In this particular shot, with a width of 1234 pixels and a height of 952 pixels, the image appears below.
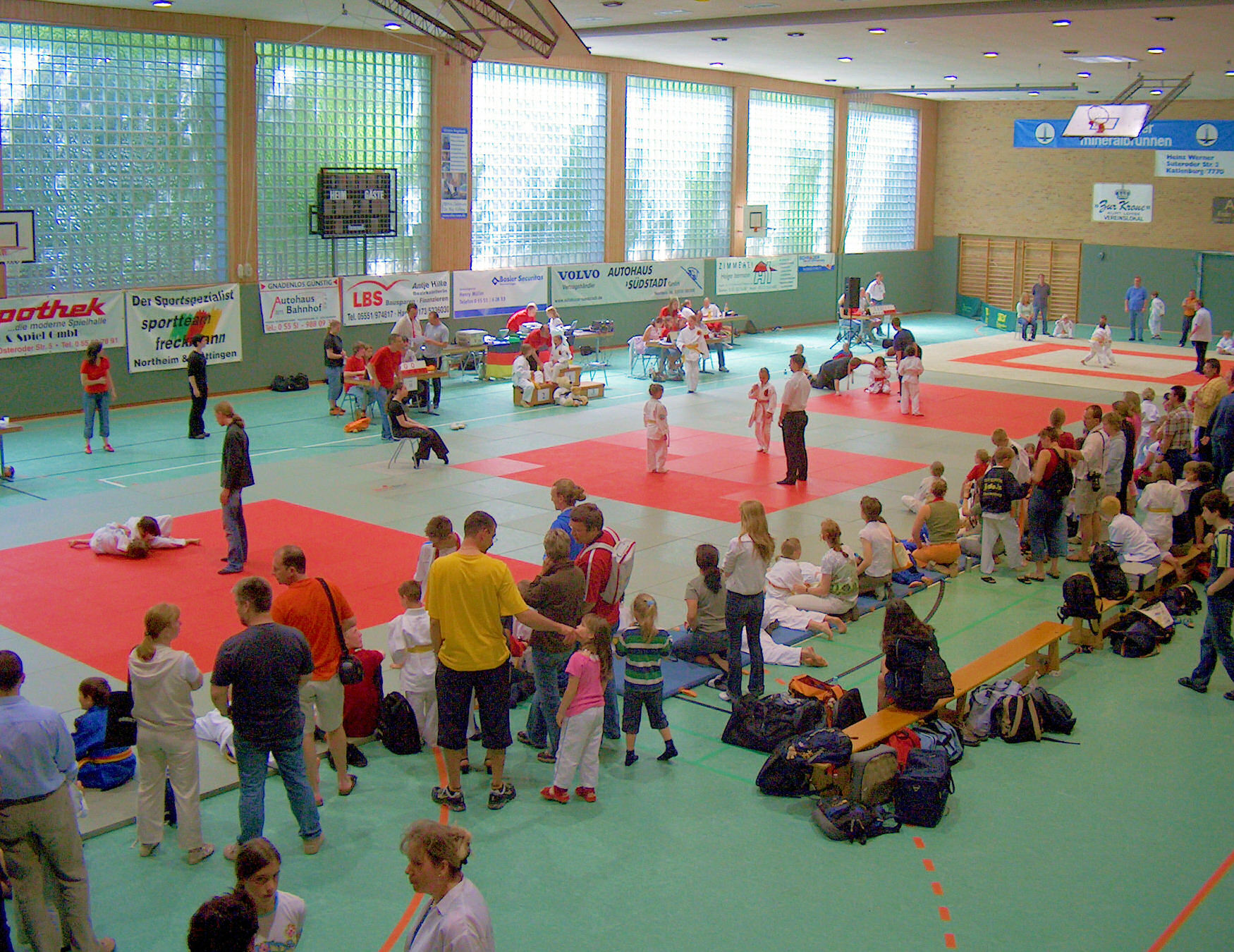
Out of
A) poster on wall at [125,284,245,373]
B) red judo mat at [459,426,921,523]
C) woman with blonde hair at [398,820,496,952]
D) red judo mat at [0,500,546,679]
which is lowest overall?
red judo mat at [0,500,546,679]

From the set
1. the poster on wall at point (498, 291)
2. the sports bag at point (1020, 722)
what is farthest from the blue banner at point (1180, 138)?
the sports bag at point (1020, 722)

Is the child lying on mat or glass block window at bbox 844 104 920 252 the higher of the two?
glass block window at bbox 844 104 920 252

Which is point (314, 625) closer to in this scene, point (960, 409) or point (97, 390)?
point (97, 390)

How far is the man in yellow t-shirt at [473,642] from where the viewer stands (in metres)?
7.09

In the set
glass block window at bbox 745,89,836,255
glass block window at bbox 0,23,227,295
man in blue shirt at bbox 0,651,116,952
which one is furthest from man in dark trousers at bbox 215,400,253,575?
glass block window at bbox 745,89,836,255

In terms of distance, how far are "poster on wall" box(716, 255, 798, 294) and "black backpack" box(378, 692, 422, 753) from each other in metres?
26.7

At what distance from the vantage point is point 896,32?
76.4 ft

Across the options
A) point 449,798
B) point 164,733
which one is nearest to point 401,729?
point 449,798

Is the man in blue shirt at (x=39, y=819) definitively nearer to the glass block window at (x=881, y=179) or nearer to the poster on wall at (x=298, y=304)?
the poster on wall at (x=298, y=304)

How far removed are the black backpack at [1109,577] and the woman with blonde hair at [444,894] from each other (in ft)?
27.5

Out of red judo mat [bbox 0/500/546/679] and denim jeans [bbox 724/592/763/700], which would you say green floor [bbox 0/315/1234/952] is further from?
red judo mat [bbox 0/500/546/679]

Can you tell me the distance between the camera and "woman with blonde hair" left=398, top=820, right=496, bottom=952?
414 centimetres

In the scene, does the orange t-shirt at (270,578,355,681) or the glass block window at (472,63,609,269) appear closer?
the orange t-shirt at (270,578,355,681)

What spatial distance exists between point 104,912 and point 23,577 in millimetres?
7003
